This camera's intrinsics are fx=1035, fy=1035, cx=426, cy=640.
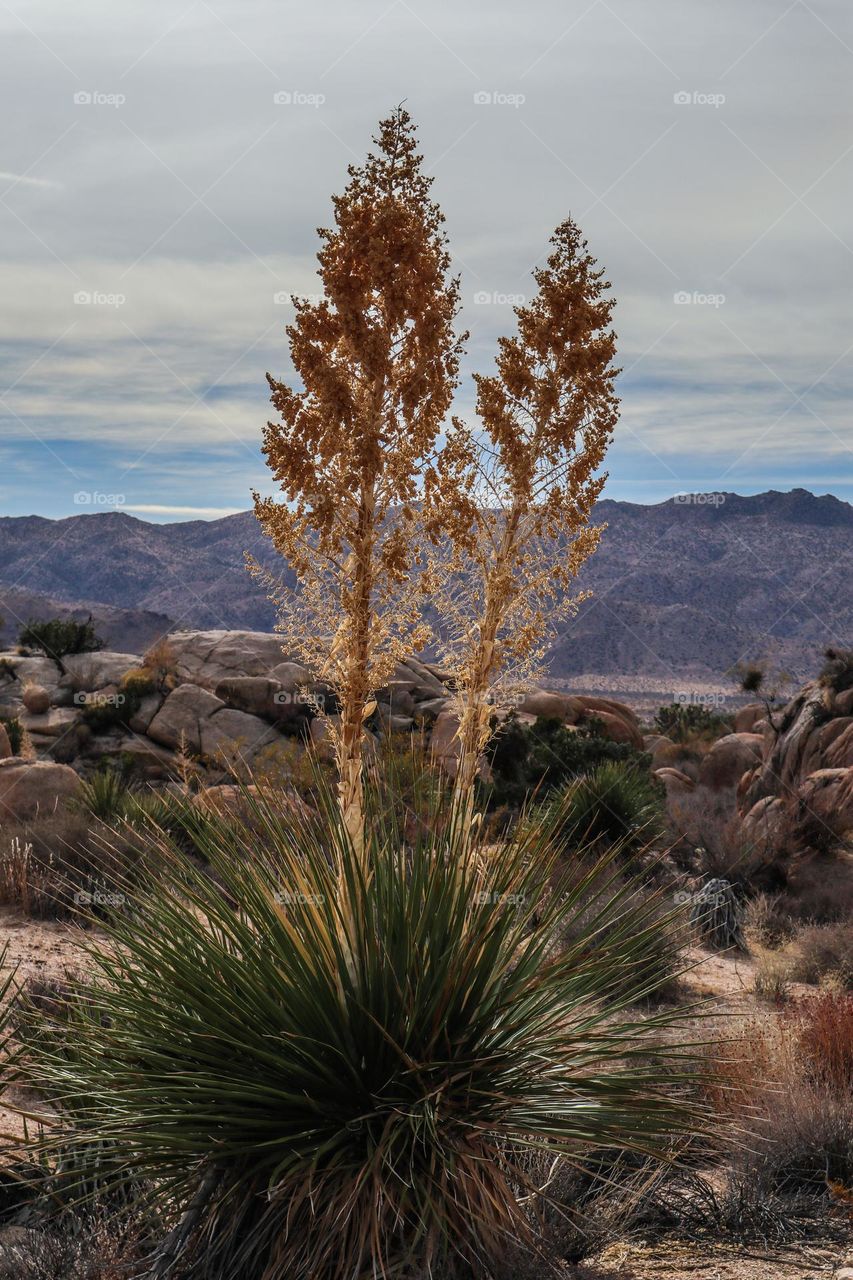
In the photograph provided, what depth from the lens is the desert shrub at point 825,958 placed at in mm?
10758

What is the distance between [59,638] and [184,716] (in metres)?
7.44

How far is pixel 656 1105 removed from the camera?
4.06 m

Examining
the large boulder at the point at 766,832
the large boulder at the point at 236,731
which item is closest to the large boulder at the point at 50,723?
the large boulder at the point at 236,731

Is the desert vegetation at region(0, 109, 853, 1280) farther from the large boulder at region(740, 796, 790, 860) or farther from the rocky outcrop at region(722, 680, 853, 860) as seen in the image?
the rocky outcrop at region(722, 680, 853, 860)

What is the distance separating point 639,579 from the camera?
85.1 meters

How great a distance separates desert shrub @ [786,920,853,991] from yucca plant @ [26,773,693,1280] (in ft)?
23.8

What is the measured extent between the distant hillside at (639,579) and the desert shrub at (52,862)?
47.6 metres

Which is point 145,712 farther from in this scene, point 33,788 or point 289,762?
point 33,788

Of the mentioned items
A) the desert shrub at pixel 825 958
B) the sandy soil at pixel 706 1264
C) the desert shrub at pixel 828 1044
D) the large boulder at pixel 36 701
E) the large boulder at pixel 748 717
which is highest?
the large boulder at pixel 36 701

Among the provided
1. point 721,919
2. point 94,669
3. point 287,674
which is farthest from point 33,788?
point 94,669
